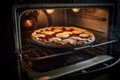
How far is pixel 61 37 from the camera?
1298 millimetres

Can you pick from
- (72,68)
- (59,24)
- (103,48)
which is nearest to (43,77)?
(72,68)

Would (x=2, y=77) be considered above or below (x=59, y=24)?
below

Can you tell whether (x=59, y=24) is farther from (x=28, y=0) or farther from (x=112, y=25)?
(x=28, y=0)

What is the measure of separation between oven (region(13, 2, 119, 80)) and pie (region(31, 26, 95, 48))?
0.12 ft

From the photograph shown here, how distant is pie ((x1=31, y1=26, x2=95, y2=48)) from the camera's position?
1.15 m

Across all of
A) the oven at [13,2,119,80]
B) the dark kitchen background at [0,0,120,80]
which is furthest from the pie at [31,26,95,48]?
the dark kitchen background at [0,0,120,80]

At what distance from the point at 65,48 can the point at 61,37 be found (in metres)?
0.21

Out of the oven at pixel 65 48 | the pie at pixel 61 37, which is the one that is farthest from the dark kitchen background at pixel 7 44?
the pie at pixel 61 37

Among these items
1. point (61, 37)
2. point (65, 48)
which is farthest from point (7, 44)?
point (61, 37)

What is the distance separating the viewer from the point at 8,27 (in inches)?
34.6

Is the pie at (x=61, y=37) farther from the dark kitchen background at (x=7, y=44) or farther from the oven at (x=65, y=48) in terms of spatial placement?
the dark kitchen background at (x=7, y=44)

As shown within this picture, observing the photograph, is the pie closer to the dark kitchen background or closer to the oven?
the oven

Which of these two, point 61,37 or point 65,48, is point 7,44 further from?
point 61,37

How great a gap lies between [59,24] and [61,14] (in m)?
0.09
